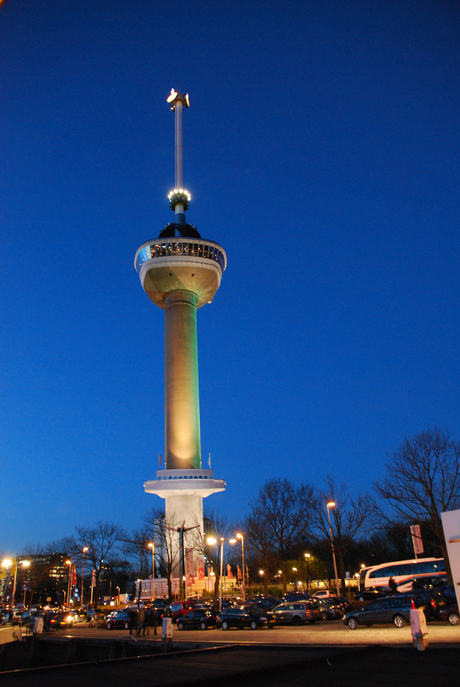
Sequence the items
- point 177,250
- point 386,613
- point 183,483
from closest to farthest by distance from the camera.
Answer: point 386,613, point 183,483, point 177,250

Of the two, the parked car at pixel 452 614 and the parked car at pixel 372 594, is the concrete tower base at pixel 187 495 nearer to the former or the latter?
the parked car at pixel 372 594

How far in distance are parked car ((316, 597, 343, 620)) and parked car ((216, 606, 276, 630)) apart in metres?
4.84

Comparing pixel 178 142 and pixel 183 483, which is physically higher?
pixel 178 142

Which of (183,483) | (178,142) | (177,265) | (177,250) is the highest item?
(178,142)

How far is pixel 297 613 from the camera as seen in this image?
110 ft

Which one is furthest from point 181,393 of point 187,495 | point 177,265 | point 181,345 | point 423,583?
point 423,583

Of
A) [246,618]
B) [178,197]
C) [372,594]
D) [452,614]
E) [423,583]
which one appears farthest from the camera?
→ [178,197]

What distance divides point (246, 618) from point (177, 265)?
69.4 m

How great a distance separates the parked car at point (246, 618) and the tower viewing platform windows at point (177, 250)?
2736 inches

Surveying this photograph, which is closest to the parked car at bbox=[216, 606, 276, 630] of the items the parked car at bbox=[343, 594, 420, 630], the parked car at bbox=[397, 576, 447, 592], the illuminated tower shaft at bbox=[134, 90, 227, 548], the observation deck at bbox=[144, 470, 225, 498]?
the parked car at bbox=[343, 594, 420, 630]

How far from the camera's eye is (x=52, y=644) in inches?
1259

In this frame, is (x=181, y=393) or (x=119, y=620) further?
(x=181, y=393)

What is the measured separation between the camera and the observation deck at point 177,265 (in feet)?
310

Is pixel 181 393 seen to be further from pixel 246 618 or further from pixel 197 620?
pixel 246 618
